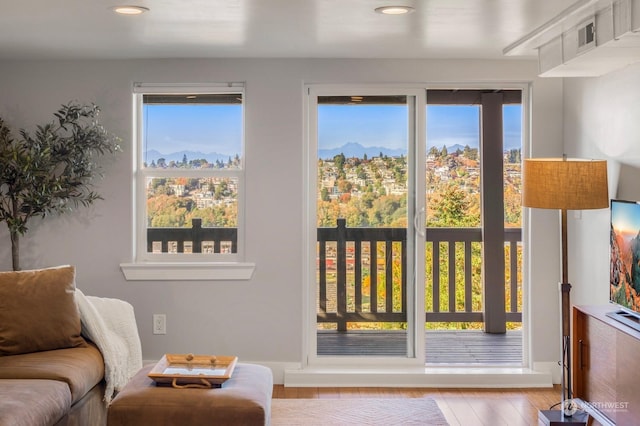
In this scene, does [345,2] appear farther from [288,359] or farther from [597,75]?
[288,359]

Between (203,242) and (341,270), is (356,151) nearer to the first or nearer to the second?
(341,270)

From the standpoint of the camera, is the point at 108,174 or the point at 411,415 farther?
the point at 108,174

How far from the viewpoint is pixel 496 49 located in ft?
14.6

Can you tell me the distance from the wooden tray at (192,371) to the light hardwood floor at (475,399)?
1232mm

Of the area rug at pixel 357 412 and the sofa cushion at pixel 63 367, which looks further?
the area rug at pixel 357 412

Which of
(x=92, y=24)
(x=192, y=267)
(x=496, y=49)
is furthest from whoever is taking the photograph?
(x=192, y=267)

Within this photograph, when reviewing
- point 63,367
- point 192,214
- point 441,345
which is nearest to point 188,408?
point 63,367

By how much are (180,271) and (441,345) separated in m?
2.28

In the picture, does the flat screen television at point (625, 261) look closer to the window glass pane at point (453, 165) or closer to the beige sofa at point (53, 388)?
the window glass pane at point (453, 165)

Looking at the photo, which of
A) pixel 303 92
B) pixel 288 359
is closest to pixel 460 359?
pixel 288 359

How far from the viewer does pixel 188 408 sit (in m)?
2.99

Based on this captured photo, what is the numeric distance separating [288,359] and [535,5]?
9.17ft

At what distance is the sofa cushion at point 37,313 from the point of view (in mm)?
3566

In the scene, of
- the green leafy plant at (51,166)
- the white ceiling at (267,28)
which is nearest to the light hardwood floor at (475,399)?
the green leafy plant at (51,166)
